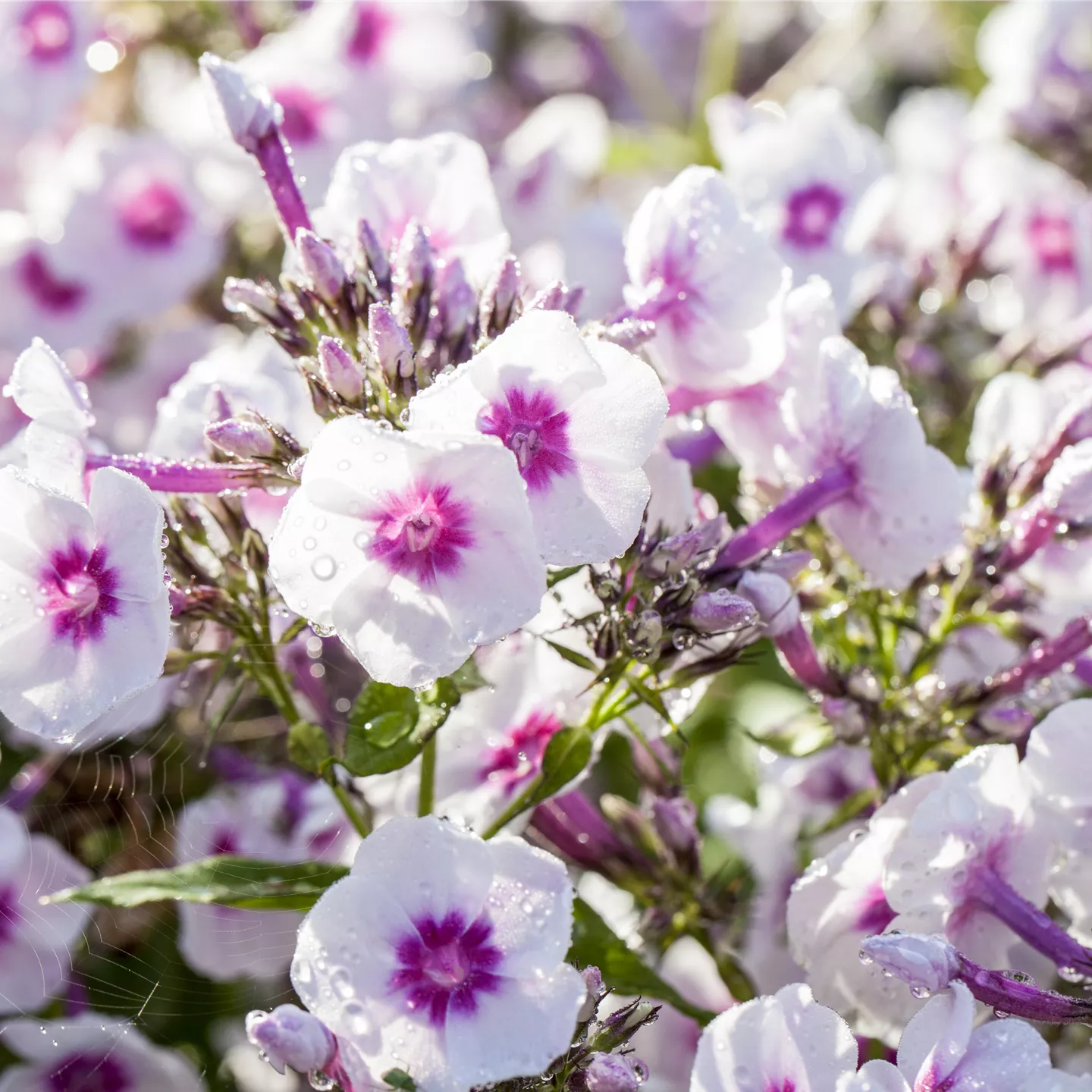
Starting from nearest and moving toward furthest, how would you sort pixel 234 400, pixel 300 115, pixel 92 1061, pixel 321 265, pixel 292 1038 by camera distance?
1. pixel 292 1038
2. pixel 321 265
3. pixel 234 400
4. pixel 92 1061
5. pixel 300 115

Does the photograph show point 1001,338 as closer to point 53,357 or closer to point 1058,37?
point 1058,37

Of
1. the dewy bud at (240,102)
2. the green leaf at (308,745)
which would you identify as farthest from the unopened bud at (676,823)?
the dewy bud at (240,102)

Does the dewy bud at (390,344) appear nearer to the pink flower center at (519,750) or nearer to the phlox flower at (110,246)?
the pink flower center at (519,750)

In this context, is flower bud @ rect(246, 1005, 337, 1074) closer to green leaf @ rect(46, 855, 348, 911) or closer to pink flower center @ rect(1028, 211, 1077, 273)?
green leaf @ rect(46, 855, 348, 911)

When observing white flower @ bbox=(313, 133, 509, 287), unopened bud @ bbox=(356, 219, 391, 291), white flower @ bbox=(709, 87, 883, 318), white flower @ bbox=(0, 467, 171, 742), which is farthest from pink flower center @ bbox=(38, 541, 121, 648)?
white flower @ bbox=(709, 87, 883, 318)

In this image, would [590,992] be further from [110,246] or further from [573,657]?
[110,246]

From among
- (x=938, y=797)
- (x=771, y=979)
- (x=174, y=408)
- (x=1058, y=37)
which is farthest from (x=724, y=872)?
(x=1058, y=37)

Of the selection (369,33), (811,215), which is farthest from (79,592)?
(369,33)
